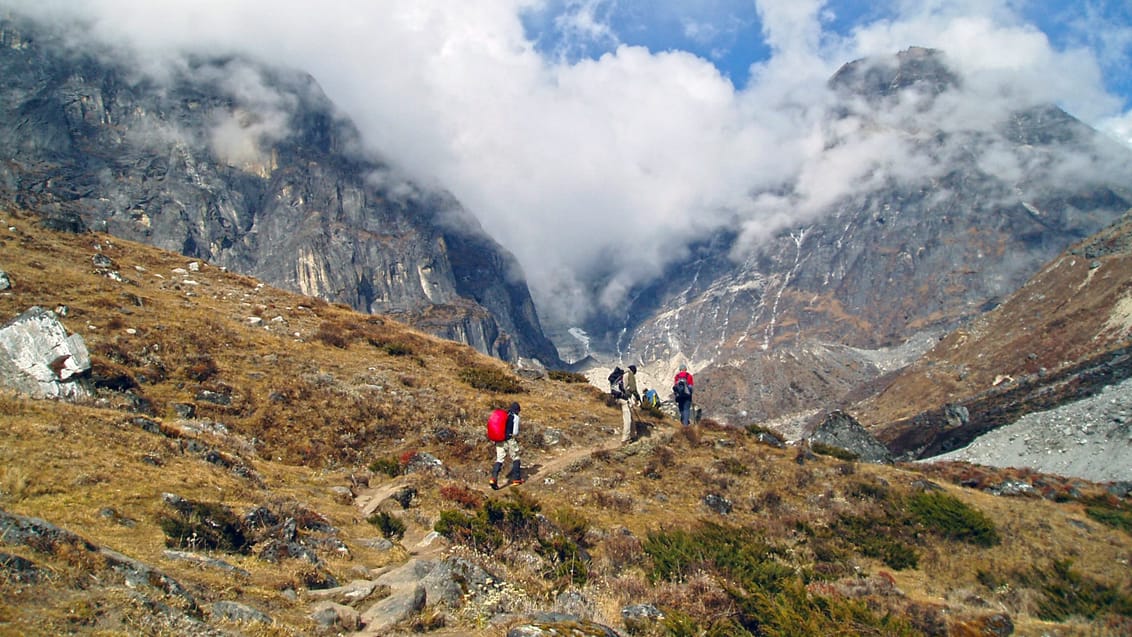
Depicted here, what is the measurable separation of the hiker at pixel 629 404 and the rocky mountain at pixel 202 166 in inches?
5281

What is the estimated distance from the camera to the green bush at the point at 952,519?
16.7 metres

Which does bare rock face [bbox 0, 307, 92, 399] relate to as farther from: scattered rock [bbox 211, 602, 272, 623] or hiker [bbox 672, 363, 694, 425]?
hiker [bbox 672, 363, 694, 425]

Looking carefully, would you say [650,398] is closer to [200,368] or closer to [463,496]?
Answer: [463,496]

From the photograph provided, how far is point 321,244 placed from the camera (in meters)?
179

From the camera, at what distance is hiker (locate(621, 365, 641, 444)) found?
74.9ft

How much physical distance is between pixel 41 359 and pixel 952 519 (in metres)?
23.7

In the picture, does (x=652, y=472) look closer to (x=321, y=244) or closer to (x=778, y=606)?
(x=778, y=606)

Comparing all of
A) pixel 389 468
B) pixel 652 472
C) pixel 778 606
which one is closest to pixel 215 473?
pixel 389 468

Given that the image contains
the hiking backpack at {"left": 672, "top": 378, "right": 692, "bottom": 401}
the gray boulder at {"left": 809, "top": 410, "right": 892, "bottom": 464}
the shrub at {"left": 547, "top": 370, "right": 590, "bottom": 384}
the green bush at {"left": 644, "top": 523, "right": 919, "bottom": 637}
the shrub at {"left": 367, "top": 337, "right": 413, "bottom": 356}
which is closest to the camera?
the green bush at {"left": 644, "top": 523, "right": 919, "bottom": 637}

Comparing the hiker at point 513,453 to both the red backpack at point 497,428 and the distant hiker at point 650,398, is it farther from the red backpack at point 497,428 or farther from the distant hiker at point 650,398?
the distant hiker at point 650,398

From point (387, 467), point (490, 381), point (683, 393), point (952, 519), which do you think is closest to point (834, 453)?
point (683, 393)

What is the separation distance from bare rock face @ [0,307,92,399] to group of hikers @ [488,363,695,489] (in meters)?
10.1

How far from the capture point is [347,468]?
17750 millimetres

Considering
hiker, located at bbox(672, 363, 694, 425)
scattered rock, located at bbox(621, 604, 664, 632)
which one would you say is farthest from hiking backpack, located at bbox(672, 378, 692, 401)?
A: scattered rock, located at bbox(621, 604, 664, 632)
